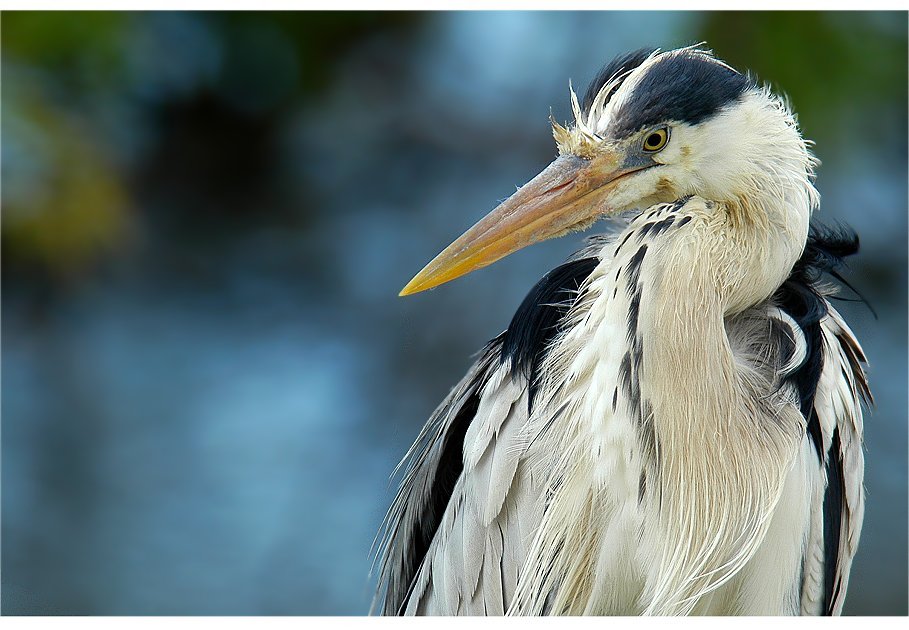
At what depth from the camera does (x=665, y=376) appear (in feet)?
3.22

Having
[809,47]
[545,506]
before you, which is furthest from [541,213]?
[809,47]

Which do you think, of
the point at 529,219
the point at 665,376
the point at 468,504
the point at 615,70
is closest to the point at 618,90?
the point at 615,70

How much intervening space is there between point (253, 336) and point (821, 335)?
2525 millimetres

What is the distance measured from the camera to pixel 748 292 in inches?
40.0

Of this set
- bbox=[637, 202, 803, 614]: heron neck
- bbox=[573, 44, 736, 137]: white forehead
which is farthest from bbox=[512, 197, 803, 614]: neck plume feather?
bbox=[573, 44, 736, 137]: white forehead

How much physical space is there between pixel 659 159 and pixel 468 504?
46 centimetres

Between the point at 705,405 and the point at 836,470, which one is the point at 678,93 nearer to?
the point at 705,405

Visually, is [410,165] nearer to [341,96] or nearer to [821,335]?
[341,96]

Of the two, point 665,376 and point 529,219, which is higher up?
point 529,219

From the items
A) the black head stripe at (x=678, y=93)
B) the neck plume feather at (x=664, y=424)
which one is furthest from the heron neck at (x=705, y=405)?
the black head stripe at (x=678, y=93)

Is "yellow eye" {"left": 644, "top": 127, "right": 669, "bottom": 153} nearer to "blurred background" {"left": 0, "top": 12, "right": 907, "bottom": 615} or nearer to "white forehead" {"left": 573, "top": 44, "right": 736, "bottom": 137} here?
"white forehead" {"left": 573, "top": 44, "right": 736, "bottom": 137}

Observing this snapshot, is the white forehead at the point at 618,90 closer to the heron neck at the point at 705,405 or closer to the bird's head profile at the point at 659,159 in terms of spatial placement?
the bird's head profile at the point at 659,159

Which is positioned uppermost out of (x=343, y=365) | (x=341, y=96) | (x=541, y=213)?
(x=341, y=96)

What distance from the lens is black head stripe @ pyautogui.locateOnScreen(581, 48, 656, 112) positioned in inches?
41.1
